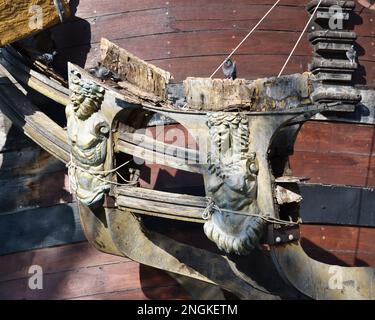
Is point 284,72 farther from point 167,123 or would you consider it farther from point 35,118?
point 35,118

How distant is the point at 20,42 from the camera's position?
6.07m

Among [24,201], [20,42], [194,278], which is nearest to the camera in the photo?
[194,278]

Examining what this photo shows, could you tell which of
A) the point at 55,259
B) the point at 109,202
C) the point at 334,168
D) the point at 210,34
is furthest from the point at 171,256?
the point at 210,34

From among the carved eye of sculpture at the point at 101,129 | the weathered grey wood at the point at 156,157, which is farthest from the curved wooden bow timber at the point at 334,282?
the carved eye of sculpture at the point at 101,129

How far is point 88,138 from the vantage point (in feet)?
17.6

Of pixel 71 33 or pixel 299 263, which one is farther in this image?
pixel 71 33

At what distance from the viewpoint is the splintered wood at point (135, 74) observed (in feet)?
17.4

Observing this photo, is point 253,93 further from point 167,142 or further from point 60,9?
point 60,9

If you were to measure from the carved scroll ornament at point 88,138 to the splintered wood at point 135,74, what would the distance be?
164mm

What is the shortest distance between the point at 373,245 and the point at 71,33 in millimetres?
2619

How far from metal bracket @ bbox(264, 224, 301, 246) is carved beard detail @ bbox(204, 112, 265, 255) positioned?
12 centimetres

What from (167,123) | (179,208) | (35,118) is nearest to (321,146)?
(167,123)

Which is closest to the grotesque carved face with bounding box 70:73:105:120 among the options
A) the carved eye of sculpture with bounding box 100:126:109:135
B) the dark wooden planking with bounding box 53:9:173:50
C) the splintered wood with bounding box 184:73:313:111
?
the carved eye of sculpture with bounding box 100:126:109:135

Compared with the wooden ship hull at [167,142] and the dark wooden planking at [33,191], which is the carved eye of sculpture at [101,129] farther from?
the dark wooden planking at [33,191]
